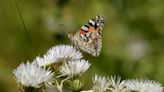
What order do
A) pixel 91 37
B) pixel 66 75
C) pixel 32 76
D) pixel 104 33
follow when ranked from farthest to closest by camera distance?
pixel 104 33, pixel 91 37, pixel 66 75, pixel 32 76

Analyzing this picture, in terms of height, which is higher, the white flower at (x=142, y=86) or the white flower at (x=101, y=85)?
→ the white flower at (x=101, y=85)

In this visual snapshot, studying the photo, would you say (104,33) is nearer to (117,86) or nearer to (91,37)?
(91,37)

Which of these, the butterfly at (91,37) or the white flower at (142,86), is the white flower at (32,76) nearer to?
the white flower at (142,86)

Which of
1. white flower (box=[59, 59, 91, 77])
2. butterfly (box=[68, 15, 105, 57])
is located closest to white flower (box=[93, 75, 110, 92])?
white flower (box=[59, 59, 91, 77])

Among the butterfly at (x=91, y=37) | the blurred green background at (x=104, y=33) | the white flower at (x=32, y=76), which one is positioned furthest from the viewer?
the blurred green background at (x=104, y=33)

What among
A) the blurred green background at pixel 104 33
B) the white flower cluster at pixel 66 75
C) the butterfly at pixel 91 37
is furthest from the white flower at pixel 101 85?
the blurred green background at pixel 104 33

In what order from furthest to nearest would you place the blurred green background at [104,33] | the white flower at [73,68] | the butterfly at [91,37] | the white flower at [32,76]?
the blurred green background at [104,33] → the butterfly at [91,37] → the white flower at [73,68] → the white flower at [32,76]

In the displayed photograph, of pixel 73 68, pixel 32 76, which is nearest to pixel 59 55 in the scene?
pixel 73 68
